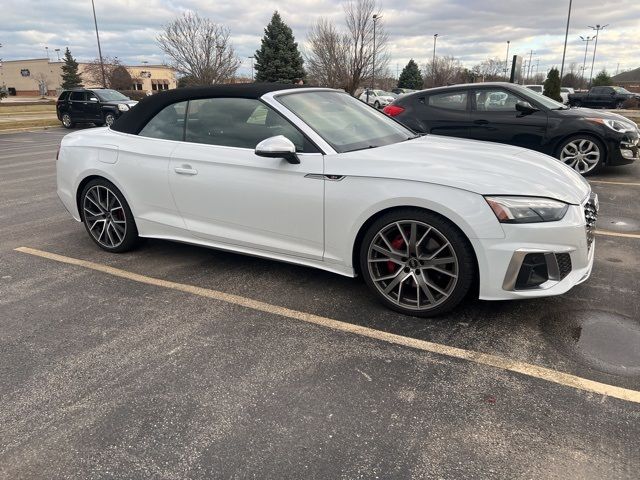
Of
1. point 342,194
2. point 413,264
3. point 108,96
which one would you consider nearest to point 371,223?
point 342,194

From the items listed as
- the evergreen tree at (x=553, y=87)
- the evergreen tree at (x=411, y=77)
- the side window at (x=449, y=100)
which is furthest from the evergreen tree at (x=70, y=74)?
the side window at (x=449, y=100)

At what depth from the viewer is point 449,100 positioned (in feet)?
27.5

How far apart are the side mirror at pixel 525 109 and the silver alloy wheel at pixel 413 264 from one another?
5.56 meters

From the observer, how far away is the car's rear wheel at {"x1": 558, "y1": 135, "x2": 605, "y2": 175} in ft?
25.7

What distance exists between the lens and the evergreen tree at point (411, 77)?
69500 mm

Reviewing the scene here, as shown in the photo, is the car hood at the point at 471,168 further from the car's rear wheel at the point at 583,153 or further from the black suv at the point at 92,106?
the black suv at the point at 92,106

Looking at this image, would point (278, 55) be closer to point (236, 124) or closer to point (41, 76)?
point (236, 124)

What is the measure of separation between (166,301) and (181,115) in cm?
165

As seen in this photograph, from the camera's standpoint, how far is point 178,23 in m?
33.0

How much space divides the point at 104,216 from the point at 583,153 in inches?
282

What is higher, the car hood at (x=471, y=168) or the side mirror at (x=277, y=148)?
the side mirror at (x=277, y=148)

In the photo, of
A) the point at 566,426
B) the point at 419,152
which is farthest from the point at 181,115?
the point at 566,426

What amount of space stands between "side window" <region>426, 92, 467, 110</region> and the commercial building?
87.2 meters

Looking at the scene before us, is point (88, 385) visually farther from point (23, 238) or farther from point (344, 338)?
point (23, 238)
